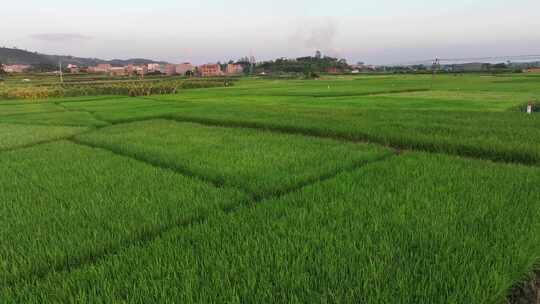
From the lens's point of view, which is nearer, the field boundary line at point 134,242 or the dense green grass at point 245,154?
the field boundary line at point 134,242

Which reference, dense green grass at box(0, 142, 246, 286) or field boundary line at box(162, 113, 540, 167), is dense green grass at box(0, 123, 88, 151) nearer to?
dense green grass at box(0, 142, 246, 286)

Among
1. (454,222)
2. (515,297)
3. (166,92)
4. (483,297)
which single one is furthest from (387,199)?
(166,92)

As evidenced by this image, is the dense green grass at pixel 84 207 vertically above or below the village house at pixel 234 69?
below

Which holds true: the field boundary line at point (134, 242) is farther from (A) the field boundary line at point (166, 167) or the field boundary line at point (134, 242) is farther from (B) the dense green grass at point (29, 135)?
(B) the dense green grass at point (29, 135)

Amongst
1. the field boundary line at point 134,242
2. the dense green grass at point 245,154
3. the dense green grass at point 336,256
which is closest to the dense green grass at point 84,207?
the field boundary line at point 134,242

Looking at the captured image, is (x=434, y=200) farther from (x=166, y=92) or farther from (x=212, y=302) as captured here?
(x=166, y=92)

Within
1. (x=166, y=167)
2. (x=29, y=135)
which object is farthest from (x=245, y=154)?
(x=29, y=135)
